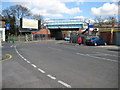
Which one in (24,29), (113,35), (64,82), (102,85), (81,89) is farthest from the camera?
(24,29)

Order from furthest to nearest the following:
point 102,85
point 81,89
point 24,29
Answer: point 24,29 < point 102,85 < point 81,89

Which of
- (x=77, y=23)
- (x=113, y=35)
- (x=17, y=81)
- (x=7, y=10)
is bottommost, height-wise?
(x=17, y=81)

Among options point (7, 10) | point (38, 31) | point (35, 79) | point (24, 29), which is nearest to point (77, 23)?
point (38, 31)

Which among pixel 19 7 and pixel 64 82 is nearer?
pixel 64 82

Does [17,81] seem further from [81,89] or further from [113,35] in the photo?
[113,35]

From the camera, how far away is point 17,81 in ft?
23.1

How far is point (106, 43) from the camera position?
3581 centimetres

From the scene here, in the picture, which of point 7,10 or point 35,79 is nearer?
point 35,79

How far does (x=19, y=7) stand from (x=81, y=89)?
237 ft

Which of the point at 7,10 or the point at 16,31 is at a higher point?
the point at 7,10

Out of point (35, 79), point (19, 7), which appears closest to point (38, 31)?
point (19, 7)

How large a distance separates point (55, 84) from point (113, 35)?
3005 centimetres

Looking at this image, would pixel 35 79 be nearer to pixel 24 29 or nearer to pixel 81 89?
pixel 81 89

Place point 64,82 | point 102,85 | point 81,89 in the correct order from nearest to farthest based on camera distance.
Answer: point 81,89 < point 102,85 < point 64,82
